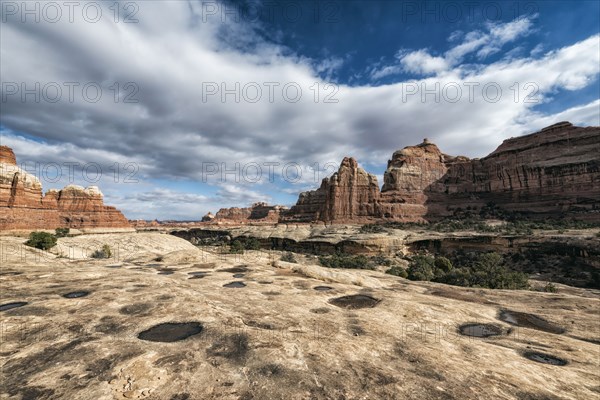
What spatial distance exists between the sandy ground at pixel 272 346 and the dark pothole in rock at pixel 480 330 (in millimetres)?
210

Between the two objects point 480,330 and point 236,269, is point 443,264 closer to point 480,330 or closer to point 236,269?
point 236,269

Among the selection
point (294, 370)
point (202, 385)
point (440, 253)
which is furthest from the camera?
point (440, 253)

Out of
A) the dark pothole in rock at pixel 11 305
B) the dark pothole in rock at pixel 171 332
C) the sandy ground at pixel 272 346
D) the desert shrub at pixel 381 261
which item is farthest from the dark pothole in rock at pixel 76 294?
the desert shrub at pixel 381 261

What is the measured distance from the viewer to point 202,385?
4.86m

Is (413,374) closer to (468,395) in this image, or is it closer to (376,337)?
(468,395)

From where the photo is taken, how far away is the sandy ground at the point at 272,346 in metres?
4.92

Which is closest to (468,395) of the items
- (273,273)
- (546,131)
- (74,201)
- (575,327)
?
(575,327)

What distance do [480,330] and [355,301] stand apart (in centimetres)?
428

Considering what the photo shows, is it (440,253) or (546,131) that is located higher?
(546,131)

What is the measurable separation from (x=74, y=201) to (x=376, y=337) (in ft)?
301

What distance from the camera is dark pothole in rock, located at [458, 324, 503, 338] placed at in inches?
349

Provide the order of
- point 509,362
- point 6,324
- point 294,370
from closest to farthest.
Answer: point 294,370 < point 509,362 < point 6,324

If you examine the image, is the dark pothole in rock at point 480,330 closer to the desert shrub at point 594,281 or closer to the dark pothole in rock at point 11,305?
the dark pothole in rock at point 11,305

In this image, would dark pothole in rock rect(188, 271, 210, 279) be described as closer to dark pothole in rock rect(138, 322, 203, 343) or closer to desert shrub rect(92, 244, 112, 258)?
dark pothole in rock rect(138, 322, 203, 343)
